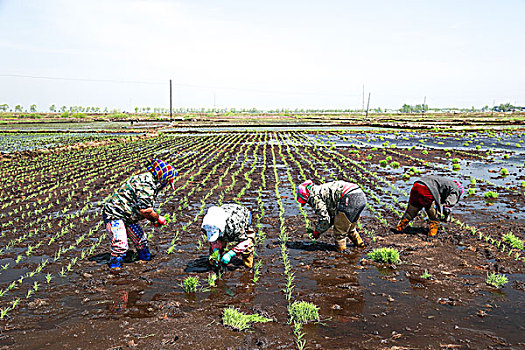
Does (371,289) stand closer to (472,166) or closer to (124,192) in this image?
(124,192)

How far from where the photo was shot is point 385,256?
6.22 metres

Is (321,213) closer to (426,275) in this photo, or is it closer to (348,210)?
(348,210)

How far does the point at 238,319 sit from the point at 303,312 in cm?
81

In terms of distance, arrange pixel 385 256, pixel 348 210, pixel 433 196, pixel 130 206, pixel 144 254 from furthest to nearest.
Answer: pixel 433 196
pixel 348 210
pixel 144 254
pixel 385 256
pixel 130 206

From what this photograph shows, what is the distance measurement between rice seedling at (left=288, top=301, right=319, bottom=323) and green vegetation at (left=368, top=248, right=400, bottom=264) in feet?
6.91

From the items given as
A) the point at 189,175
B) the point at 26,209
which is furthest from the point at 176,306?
the point at 189,175

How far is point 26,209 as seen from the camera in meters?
9.87

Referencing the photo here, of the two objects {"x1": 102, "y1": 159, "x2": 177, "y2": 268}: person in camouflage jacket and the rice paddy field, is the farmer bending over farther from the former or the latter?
{"x1": 102, "y1": 159, "x2": 177, "y2": 268}: person in camouflage jacket

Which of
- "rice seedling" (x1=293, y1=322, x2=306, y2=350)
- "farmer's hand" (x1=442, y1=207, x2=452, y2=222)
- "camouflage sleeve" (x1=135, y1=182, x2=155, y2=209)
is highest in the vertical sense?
"camouflage sleeve" (x1=135, y1=182, x2=155, y2=209)

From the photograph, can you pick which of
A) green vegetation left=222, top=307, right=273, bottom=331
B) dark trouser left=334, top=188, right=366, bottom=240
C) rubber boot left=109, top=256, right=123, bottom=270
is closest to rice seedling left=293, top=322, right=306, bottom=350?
green vegetation left=222, top=307, right=273, bottom=331

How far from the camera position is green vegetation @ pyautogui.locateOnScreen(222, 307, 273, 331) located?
4.30 meters

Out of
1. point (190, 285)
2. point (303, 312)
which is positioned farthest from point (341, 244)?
point (190, 285)

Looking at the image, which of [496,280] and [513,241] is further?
[513,241]

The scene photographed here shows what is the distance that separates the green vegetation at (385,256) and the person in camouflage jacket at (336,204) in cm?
64
